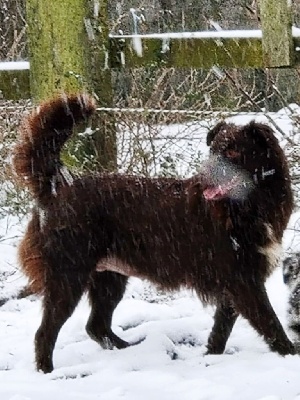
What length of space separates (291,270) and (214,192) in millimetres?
1025

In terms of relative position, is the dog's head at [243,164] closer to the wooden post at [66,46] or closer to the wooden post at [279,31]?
the wooden post at [279,31]

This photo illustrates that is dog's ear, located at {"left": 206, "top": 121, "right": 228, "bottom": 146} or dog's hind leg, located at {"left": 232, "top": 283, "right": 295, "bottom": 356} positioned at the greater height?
dog's ear, located at {"left": 206, "top": 121, "right": 228, "bottom": 146}

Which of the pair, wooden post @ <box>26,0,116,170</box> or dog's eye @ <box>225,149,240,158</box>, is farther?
wooden post @ <box>26,0,116,170</box>

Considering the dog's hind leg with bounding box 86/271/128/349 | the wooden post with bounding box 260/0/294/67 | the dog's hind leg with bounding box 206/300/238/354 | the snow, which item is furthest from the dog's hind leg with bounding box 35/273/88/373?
the wooden post with bounding box 260/0/294/67

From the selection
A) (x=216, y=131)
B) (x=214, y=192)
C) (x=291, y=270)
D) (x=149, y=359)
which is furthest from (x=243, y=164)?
(x=149, y=359)

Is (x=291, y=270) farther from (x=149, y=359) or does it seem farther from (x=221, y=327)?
(x=149, y=359)

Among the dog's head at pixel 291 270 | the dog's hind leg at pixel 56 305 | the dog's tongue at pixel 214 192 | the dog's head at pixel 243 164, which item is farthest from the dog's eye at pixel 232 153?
the dog's hind leg at pixel 56 305

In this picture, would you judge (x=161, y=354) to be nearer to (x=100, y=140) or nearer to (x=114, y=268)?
(x=114, y=268)

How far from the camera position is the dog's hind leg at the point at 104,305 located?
5.14 meters

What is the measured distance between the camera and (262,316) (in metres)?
4.69

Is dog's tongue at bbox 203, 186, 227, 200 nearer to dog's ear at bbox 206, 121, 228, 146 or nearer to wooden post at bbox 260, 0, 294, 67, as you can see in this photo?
dog's ear at bbox 206, 121, 228, 146

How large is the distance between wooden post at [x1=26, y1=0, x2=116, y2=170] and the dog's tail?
115 centimetres

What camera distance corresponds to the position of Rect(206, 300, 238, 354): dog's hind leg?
4891mm

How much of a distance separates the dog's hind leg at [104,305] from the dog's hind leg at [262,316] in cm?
91
